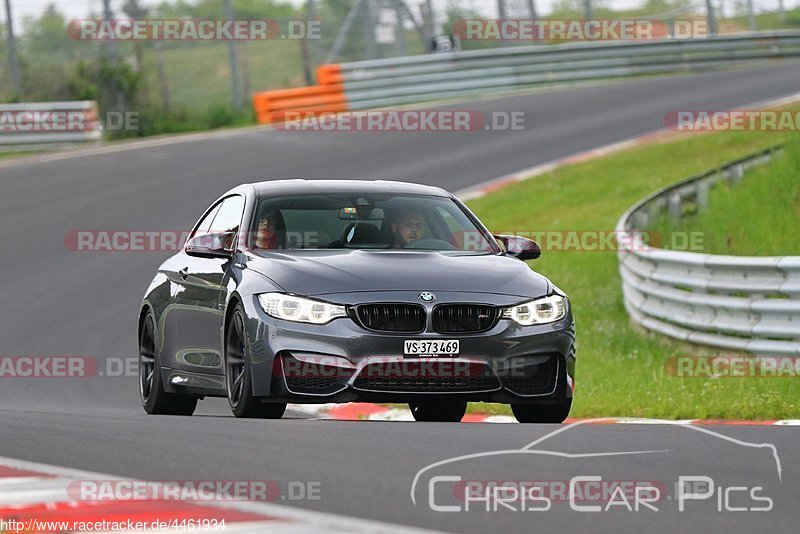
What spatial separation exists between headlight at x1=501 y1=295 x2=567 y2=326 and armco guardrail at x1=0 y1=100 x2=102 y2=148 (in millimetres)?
19588

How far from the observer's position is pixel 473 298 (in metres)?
8.60

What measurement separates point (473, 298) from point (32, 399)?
5.34 meters

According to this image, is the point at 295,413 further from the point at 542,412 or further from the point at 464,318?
the point at 464,318

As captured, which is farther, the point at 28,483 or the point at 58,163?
the point at 58,163

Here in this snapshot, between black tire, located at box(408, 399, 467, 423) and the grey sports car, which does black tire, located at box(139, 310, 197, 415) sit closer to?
the grey sports car

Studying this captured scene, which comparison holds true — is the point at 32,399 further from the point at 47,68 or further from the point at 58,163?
the point at 47,68

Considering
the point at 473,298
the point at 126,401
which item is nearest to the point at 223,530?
the point at 473,298

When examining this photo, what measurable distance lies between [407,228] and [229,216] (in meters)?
1.23

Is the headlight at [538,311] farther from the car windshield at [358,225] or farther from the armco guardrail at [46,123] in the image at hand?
the armco guardrail at [46,123]

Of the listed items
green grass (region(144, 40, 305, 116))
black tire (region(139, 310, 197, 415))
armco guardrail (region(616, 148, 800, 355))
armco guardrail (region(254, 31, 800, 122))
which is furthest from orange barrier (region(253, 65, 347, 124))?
black tire (region(139, 310, 197, 415))

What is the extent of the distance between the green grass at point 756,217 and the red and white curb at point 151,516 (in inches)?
440

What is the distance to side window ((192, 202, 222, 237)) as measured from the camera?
10727mm

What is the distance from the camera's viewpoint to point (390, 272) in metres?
8.69

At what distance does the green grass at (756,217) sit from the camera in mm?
Answer: 16297
